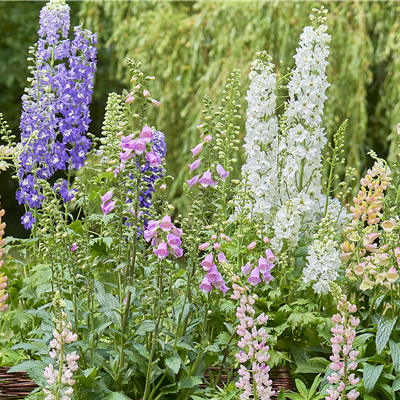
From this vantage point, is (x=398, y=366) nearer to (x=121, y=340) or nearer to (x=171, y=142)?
(x=121, y=340)

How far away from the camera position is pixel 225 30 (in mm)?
6238

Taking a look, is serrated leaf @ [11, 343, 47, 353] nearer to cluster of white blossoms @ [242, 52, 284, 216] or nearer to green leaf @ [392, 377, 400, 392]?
cluster of white blossoms @ [242, 52, 284, 216]

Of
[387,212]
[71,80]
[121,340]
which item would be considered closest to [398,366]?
[387,212]

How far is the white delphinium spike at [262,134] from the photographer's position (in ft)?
7.19

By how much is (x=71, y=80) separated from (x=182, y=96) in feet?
13.1

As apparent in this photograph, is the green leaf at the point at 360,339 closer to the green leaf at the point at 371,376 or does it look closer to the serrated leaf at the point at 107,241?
the green leaf at the point at 371,376

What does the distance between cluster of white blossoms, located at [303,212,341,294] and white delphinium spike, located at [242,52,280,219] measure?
29cm

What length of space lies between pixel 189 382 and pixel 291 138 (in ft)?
3.37

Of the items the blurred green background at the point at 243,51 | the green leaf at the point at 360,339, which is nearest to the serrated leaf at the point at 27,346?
the green leaf at the point at 360,339

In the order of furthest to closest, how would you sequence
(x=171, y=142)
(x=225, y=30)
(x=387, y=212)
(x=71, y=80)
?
(x=171, y=142)
(x=225, y=30)
(x=71, y=80)
(x=387, y=212)

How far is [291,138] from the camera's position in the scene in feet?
7.39

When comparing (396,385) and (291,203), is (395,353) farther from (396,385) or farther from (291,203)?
(291,203)

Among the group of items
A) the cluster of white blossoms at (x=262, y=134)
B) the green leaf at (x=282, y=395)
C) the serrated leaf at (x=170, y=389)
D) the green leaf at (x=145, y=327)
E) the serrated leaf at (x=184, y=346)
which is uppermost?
the cluster of white blossoms at (x=262, y=134)

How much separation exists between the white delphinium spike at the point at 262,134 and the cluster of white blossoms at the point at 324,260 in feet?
0.97
